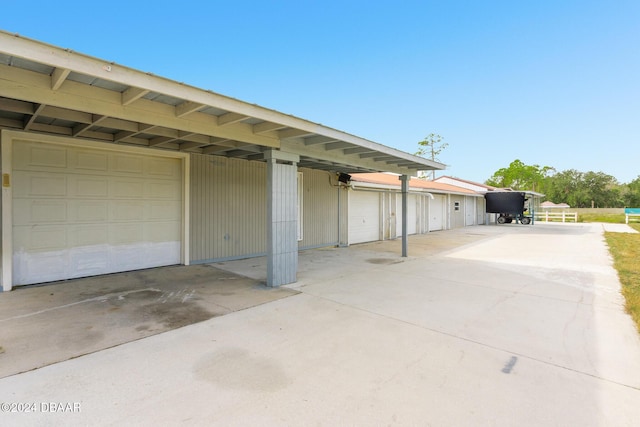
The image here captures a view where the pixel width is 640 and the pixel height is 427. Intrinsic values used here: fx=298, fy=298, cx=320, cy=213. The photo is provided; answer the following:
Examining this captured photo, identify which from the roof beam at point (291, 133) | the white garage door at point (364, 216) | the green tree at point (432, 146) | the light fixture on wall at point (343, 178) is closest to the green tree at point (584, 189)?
the green tree at point (432, 146)

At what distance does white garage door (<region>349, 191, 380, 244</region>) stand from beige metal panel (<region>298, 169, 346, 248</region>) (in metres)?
0.73

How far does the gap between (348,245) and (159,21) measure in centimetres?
1051

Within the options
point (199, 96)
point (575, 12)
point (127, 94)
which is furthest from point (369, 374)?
point (575, 12)

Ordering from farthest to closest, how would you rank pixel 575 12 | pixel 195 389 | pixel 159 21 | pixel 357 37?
pixel 357 37
pixel 159 21
pixel 575 12
pixel 195 389

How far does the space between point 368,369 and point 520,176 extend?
51.6m

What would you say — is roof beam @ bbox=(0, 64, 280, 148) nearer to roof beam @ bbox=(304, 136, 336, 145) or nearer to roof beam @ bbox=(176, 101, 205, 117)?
roof beam @ bbox=(176, 101, 205, 117)

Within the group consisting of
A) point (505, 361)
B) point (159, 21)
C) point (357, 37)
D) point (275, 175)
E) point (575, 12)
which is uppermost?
point (357, 37)

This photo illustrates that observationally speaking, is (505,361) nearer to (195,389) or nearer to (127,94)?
(195,389)

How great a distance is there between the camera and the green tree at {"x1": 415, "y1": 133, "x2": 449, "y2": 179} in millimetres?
43844

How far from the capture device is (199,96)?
336cm

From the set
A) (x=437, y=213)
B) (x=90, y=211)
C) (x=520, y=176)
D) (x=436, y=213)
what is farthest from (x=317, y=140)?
(x=520, y=176)

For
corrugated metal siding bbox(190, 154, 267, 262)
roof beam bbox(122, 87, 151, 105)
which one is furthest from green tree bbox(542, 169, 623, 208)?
roof beam bbox(122, 87, 151, 105)

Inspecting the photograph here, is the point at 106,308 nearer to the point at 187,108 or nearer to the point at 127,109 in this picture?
the point at 127,109

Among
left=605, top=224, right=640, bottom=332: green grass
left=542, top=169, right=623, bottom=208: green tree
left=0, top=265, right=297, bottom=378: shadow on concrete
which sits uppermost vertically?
left=542, top=169, right=623, bottom=208: green tree
